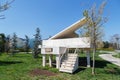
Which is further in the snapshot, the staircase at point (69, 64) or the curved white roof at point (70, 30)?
the curved white roof at point (70, 30)

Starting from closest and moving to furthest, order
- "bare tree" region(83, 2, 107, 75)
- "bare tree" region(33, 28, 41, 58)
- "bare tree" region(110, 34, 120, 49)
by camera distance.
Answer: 1. "bare tree" region(83, 2, 107, 75)
2. "bare tree" region(33, 28, 41, 58)
3. "bare tree" region(110, 34, 120, 49)

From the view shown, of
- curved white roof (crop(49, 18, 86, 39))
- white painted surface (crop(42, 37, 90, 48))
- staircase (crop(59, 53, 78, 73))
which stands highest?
curved white roof (crop(49, 18, 86, 39))

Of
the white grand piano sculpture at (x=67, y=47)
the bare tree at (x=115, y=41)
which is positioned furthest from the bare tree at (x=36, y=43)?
the bare tree at (x=115, y=41)

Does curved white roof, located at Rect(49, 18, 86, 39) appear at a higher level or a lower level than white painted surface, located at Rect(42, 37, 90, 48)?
higher

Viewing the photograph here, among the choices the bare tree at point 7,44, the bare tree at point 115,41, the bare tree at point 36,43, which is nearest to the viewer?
the bare tree at point 36,43

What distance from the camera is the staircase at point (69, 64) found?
1584 cm

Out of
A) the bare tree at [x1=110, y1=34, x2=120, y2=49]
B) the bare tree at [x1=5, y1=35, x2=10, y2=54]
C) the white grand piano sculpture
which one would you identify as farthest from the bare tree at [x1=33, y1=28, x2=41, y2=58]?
the bare tree at [x1=110, y1=34, x2=120, y2=49]

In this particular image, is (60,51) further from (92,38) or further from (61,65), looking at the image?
(92,38)

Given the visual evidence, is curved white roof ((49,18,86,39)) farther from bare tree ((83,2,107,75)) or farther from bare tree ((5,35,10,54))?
bare tree ((5,35,10,54))

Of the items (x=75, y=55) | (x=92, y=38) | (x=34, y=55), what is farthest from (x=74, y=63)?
(x=34, y=55)

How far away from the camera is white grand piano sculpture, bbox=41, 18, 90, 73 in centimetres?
1644

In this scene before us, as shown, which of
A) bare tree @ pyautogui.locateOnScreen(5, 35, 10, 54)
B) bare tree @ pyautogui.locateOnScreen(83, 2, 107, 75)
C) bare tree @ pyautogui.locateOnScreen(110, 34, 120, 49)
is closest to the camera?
bare tree @ pyautogui.locateOnScreen(83, 2, 107, 75)

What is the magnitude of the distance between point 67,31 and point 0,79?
862 cm

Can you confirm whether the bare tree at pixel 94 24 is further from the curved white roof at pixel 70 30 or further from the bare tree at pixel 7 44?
the bare tree at pixel 7 44
